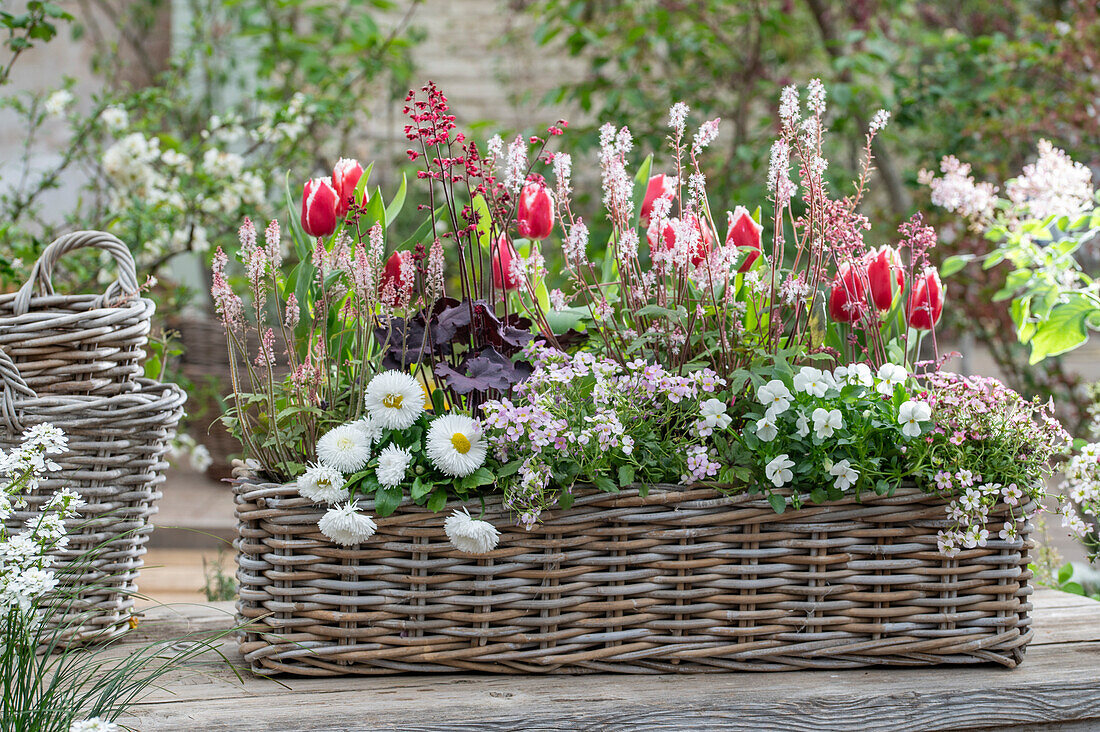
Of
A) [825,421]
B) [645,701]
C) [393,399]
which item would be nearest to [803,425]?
[825,421]

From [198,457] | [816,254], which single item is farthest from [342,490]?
[198,457]

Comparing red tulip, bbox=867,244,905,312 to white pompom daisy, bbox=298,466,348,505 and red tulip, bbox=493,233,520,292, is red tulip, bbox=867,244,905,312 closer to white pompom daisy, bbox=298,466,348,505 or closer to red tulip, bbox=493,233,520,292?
red tulip, bbox=493,233,520,292

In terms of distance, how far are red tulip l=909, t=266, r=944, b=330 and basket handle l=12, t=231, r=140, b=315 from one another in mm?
974

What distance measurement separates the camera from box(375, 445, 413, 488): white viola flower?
94 cm

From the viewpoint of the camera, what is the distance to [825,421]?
0.97 metres

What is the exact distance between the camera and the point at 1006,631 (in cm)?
109

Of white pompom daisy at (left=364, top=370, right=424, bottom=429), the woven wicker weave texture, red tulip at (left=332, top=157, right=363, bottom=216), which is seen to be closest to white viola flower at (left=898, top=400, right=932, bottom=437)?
white pompom daisy at (left=364, top=370, right=424, bottom=429)

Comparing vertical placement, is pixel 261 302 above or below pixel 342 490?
Result: above

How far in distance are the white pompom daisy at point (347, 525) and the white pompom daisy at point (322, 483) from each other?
→ 15 millimetres

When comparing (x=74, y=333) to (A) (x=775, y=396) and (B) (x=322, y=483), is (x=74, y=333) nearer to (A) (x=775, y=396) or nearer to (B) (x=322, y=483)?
(B) (x=322, y=483)

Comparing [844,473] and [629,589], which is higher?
[844,473]

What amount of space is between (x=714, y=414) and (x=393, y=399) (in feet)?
1.16

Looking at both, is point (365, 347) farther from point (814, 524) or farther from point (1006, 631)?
point (1006, 631)

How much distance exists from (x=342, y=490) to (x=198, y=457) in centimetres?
165
